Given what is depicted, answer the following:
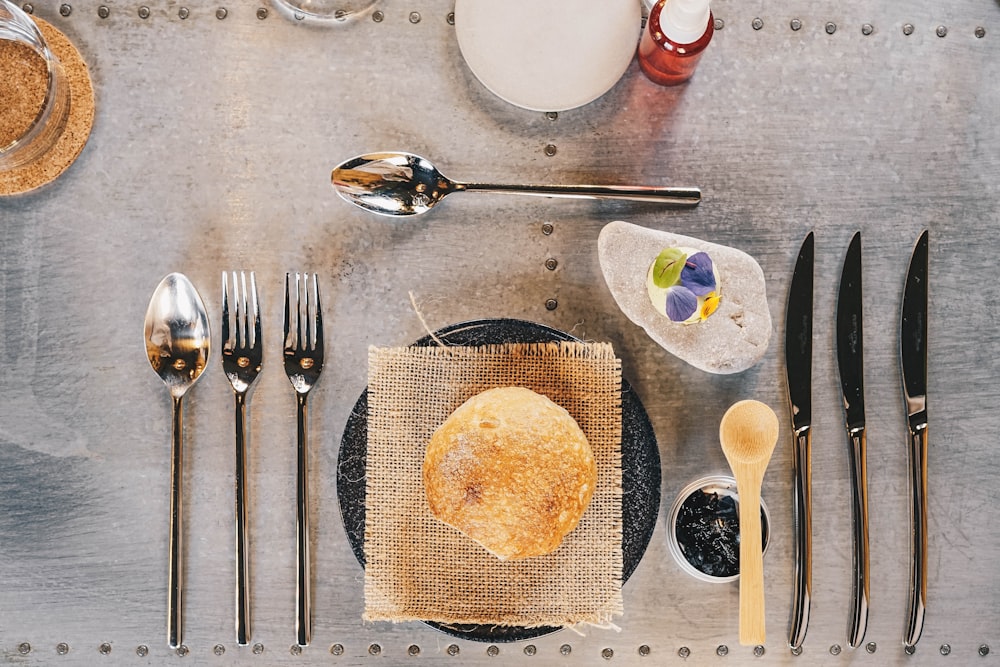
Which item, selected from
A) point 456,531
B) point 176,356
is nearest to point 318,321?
point 176,356

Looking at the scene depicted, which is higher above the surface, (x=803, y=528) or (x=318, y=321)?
(x=318, y=321)

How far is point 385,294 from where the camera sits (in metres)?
0.82

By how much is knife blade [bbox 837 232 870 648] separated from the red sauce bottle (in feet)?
0.96

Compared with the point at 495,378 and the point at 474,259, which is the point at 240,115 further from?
the point at 495,378

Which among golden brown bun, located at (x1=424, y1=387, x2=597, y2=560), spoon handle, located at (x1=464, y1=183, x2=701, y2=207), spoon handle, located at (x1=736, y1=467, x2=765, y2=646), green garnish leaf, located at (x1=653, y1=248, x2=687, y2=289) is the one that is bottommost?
spoon handle, located at (x1=736, y1=467, x2=765, y2=646)

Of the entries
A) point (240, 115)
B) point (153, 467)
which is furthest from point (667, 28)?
point (153, 467)

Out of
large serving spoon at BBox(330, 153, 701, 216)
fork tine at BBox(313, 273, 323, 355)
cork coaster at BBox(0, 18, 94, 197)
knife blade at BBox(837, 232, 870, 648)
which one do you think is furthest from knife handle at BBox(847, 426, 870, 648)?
cork coaster at BBox(0, 18, 94, 197)

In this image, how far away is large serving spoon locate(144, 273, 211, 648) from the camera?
79cm

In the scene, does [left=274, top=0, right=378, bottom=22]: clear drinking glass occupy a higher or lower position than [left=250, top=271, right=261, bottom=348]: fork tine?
higher

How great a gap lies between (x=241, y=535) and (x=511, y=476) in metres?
0.33

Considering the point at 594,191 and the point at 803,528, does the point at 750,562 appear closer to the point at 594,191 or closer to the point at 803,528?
the point at 803,528

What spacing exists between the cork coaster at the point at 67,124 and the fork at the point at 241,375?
226mm

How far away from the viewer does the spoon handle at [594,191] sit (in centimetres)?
80

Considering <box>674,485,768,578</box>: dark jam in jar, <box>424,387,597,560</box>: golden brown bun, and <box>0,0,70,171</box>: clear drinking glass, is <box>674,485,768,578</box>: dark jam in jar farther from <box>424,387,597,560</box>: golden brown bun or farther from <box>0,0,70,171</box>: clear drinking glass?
<box>0,0,70,171</box>: clear drinking glass
